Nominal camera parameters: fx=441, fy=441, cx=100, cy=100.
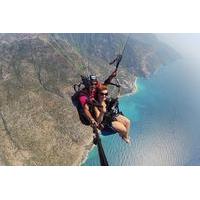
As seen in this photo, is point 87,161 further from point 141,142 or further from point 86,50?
point 86,50

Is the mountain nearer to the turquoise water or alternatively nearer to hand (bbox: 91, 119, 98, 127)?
the turquoise water

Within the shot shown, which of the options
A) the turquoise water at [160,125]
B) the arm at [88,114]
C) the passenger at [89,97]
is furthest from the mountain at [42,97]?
the arm at [88,114]

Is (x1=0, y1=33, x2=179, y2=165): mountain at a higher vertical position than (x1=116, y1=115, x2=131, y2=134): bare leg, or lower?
lower

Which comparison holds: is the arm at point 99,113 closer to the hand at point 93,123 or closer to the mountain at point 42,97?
the hand at point 93,123

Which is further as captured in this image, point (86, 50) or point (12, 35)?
point (86, 50)

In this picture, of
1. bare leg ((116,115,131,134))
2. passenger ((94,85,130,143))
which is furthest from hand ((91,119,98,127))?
bare leg ((116,115,131,134))

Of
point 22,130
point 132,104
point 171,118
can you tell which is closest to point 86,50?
point 132,104

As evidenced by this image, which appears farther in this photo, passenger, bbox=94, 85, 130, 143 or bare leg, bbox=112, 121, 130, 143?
bare leg, bbox=112, 121, 130, 143
